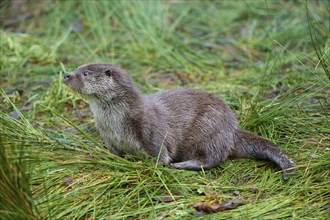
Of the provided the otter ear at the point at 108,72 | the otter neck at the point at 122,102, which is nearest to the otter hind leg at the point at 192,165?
the otter neck at the point at 122,102

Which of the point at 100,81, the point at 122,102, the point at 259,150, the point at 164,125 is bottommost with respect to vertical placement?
the point at 259,150

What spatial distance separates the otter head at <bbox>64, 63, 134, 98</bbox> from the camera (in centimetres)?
446

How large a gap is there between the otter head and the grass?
0.97ft

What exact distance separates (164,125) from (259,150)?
0.70 metres

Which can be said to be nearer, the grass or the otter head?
the grass

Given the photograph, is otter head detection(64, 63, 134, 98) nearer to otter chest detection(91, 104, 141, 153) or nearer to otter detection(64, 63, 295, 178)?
otter detection(64, 63, 295, 178)

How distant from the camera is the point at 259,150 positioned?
431 cm

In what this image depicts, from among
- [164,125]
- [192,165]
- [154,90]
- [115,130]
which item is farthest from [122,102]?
[154,90]

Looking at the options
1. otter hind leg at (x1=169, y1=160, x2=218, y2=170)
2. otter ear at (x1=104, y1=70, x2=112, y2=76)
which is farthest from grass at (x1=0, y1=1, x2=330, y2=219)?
otter ear at (x1=104, y1=70, x2=112, y2=76)

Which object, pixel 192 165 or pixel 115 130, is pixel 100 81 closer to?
pixel 115 130

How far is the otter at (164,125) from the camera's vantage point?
14.3ft

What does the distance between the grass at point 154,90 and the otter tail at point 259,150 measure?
76 mm

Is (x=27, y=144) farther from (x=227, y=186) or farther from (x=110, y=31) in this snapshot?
(x=110, y=31)

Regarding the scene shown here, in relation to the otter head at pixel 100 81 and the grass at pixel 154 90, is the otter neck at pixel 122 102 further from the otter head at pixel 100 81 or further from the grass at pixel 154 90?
the grass at pixel 154 90
